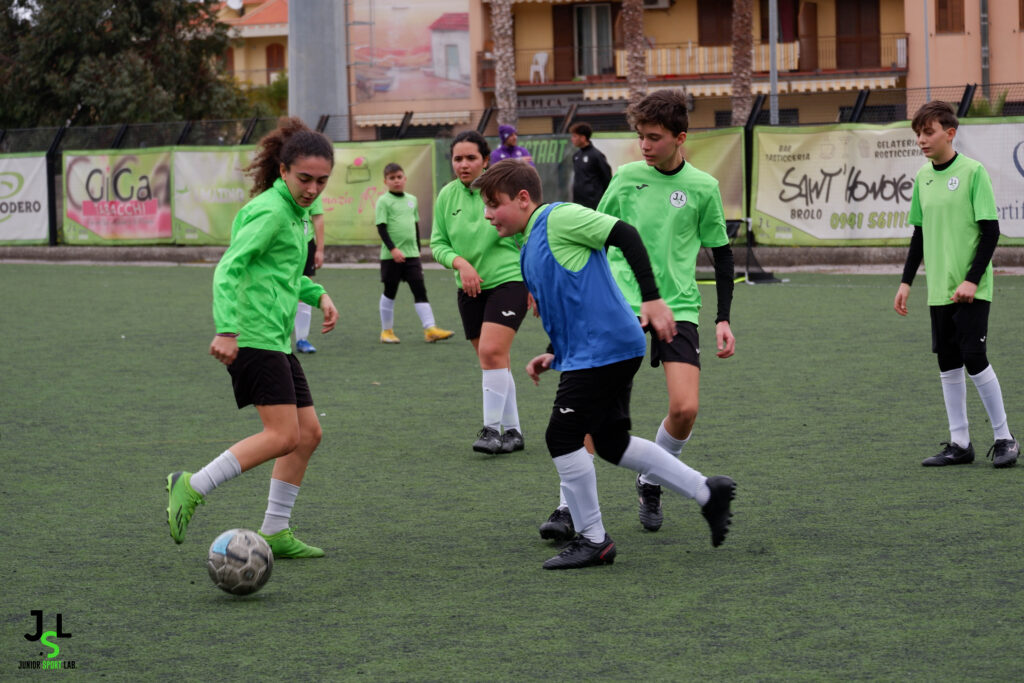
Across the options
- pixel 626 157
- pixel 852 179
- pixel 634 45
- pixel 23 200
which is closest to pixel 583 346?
pixel 852 179

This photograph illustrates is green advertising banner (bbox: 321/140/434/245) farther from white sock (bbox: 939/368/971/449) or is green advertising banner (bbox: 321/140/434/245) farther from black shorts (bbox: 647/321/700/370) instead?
black shorts (bbox: 647/321/700/370)

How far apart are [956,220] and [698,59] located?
4303 cm

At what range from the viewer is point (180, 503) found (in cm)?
520

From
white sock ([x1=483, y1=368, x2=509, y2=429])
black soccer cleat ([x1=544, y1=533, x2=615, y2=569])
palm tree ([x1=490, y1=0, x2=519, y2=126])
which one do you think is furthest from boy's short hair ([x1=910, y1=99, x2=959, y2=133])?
palm tree ([x1=490, y1=0, x2=519, y2=126])

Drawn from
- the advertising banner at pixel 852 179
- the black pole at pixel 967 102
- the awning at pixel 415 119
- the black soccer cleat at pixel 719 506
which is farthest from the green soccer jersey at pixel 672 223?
the awning at pixel 415 119

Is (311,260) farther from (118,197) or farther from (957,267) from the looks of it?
(118,197)

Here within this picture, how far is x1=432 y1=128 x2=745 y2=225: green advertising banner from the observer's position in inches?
811

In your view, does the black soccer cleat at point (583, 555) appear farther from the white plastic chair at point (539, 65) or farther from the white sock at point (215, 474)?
the white plastic chair at point (539, 65)

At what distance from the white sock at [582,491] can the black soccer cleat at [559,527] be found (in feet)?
1.07

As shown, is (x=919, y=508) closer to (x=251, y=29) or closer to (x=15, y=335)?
(x=15, y=335)

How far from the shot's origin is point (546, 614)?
15.3 ft

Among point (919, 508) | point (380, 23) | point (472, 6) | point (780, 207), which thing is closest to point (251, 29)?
point (380, 23)

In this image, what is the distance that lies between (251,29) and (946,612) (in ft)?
239

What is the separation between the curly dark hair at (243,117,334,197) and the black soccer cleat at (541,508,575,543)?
171 cm
